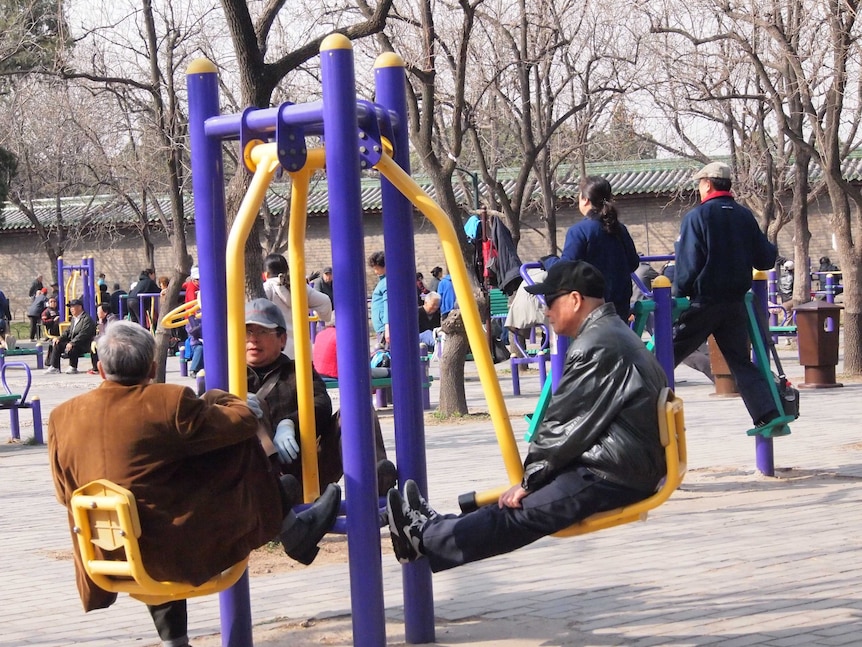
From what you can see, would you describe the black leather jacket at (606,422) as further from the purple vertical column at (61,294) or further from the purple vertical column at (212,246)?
the purple vertical column at (61,294)

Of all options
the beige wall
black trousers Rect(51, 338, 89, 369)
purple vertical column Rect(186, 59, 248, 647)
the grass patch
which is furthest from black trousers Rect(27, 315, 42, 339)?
purple vertical column Rect(186, 59, 248, 647)

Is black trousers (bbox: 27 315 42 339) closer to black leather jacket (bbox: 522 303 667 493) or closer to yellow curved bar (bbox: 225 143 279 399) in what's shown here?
yellow curved bar (bbox: 225 143 279 399)

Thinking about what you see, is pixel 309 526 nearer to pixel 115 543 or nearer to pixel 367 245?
pixel 115 543

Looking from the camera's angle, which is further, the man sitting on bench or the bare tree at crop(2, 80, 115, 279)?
the bare tree at crop(2, 80, 115, 279)

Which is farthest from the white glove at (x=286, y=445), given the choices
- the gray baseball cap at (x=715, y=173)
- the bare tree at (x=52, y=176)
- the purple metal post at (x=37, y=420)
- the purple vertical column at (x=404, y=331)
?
the bare tree at (x=52, y=176)

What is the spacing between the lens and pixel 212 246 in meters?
5.09

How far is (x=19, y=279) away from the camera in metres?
45.4

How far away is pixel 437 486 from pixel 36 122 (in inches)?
1101

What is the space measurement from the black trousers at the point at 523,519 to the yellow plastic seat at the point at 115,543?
84 cm

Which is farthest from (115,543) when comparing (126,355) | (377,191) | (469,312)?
(377,191)

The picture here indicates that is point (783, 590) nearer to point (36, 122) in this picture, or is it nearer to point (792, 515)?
point (792, 515)

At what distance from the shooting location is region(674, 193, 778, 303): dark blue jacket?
8492 millimetres

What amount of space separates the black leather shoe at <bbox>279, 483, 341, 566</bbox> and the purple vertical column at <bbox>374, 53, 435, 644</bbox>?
362 mm

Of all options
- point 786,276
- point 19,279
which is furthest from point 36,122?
point 786,276
